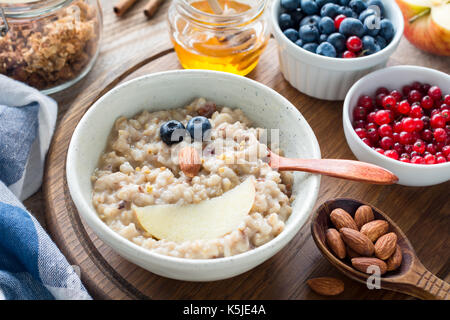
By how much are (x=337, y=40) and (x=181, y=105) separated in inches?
25.1

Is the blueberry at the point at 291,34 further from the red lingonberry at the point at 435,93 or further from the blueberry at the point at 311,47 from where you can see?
the red lingonberry at the point at 435,93

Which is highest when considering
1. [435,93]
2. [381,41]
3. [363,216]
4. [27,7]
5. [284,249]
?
[27,7]

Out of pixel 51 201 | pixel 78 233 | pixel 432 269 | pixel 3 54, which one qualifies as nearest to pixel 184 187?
pixel 78 233

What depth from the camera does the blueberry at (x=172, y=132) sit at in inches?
67.8

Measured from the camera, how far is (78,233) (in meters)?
1.73

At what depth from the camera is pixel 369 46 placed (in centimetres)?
201

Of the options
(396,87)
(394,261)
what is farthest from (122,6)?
(394,261)

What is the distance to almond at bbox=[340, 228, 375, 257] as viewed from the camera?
156 cm

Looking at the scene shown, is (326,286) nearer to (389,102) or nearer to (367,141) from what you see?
(367,141)

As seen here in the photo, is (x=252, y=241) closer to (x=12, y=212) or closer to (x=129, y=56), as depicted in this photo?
(x=12, y=212)

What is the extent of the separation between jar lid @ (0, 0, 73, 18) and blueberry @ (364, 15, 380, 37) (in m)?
1.17

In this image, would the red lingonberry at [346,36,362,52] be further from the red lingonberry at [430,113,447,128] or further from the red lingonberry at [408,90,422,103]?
the red lingonberry at [430,113,447,128]

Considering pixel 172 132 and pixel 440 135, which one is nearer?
pixel 172 132

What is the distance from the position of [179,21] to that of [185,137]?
2.06 ft
